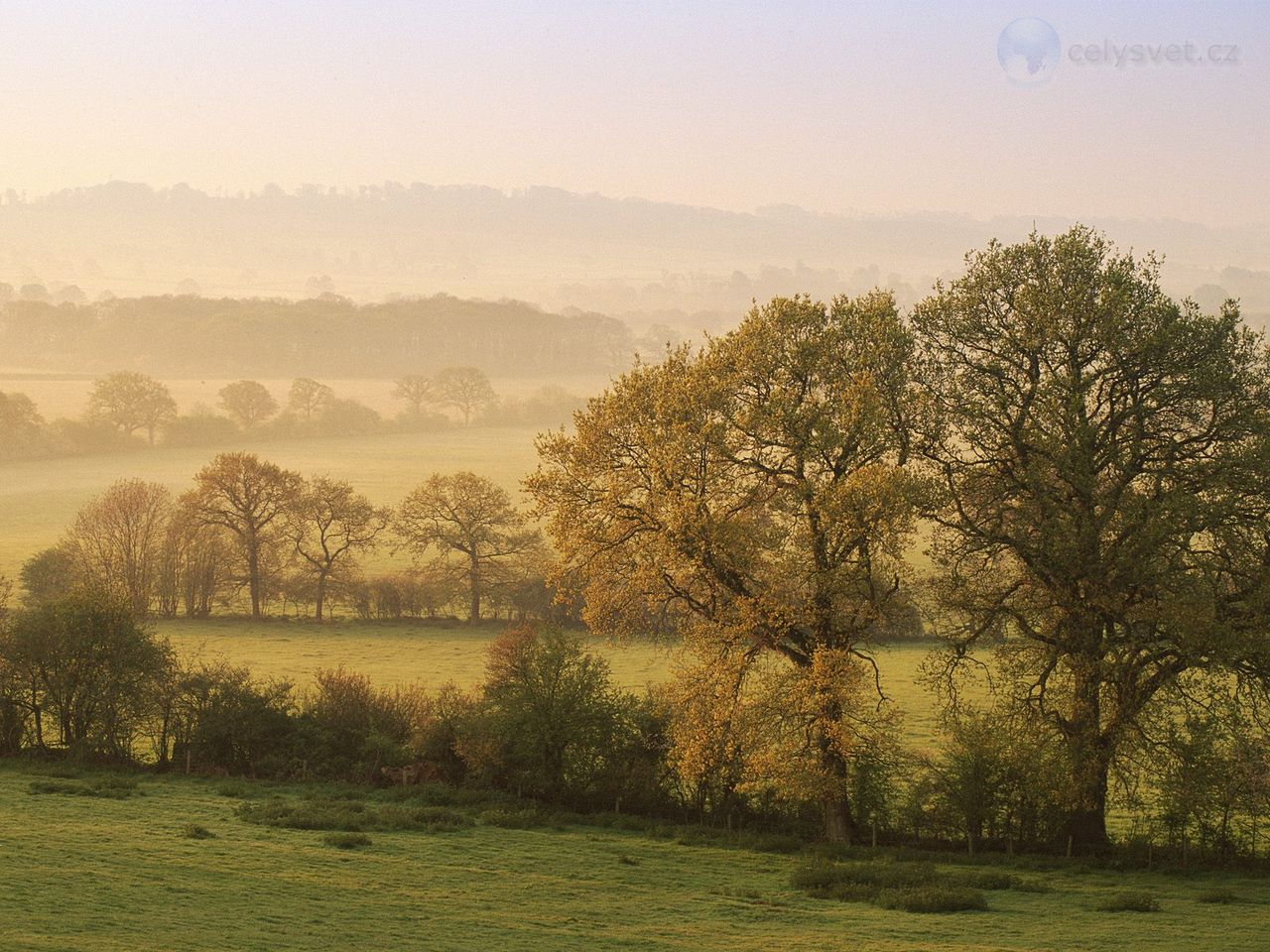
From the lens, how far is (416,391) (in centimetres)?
17738

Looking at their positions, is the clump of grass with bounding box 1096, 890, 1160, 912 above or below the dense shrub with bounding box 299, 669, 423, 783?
below

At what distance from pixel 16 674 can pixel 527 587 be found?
124ft

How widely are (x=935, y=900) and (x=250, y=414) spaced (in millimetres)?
141148

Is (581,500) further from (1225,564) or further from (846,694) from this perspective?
(1225,564)

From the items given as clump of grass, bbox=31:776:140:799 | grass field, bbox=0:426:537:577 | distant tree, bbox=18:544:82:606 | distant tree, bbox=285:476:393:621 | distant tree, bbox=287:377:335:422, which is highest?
distant tree, bbox=287:377:335:422

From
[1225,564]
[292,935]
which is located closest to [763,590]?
[1225,564]

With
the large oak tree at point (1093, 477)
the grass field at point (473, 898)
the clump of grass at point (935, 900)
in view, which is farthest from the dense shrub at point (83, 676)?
the large oak tree at point (1093, 477)

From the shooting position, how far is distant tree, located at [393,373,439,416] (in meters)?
176

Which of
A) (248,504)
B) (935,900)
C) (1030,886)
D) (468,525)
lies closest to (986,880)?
(1030,886)

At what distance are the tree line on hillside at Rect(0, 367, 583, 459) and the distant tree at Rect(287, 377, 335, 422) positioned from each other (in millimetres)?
138

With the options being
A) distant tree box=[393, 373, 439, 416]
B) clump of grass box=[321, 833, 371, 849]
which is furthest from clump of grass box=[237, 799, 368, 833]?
distant tree box=[393, 373, 439, 416]

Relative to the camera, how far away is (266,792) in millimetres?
37000

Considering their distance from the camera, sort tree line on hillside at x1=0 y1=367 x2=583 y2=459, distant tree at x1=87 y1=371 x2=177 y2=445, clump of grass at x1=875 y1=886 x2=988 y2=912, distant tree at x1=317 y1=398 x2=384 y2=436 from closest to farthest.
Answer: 1. clump of grass at x1=875 y1=886 x2=988 y2=912
2. tree line on hillside at x1=0 y1=367 x2=583 y2=459
3. distant tree at x1=87 y1=371 x2=177 y2=445
4. distant tree at x1=317 y1=398 x2=384 y2=436

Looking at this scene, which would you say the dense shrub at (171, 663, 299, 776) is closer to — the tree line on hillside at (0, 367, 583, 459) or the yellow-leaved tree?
the yellow-leaved tree
